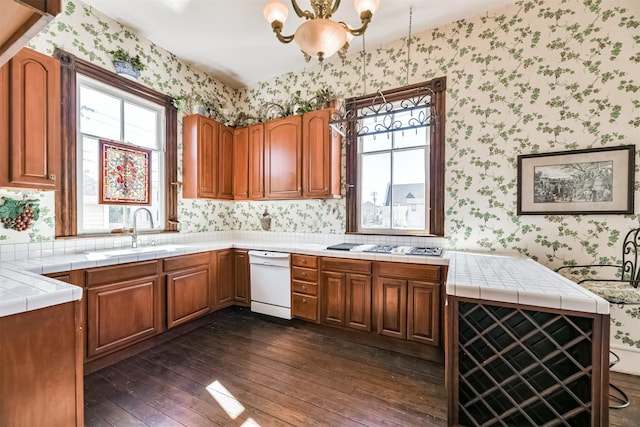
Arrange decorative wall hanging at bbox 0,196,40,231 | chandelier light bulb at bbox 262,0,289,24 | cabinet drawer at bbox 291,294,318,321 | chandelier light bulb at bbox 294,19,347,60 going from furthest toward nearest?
cabinet drawer at bbox 291,294,318,321
decorative wall hanging at bbox 0,196,40,231
chandelier light bulb at bbox 262,0,289,24
chandelier light bulb at bbox 294,19,347,60

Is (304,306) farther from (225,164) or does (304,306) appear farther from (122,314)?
(225,164)

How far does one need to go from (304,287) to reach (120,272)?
169 centimetres

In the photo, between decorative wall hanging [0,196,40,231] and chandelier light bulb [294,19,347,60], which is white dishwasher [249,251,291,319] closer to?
decorative wall hanging [0,196,40,231]

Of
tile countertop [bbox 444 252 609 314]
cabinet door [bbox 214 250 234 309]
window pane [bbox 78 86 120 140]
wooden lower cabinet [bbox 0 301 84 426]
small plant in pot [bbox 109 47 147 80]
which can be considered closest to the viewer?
wooden lower cabinet [bbox 0 301 84 426]

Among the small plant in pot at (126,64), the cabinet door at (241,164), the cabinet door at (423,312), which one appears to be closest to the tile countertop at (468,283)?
the cabinet door at (423,312)

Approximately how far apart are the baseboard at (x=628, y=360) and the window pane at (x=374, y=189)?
2.15 m

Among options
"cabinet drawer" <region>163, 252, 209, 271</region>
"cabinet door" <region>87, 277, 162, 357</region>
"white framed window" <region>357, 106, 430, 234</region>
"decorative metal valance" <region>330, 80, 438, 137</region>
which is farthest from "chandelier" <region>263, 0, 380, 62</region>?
"cabinet door" <region>87, 277, 162, 357</region>

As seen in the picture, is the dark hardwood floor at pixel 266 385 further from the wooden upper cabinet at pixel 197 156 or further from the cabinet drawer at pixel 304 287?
the wooden upper cabinet at pixel 197 156

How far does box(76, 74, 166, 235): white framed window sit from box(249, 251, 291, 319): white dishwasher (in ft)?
4.23

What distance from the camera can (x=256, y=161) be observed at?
12.1ft

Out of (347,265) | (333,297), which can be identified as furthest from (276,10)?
(333,297)

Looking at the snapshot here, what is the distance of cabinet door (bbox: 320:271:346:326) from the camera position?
2.77 meters

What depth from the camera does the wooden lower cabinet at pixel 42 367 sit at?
43.7 inches

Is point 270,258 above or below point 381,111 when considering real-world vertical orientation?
below
